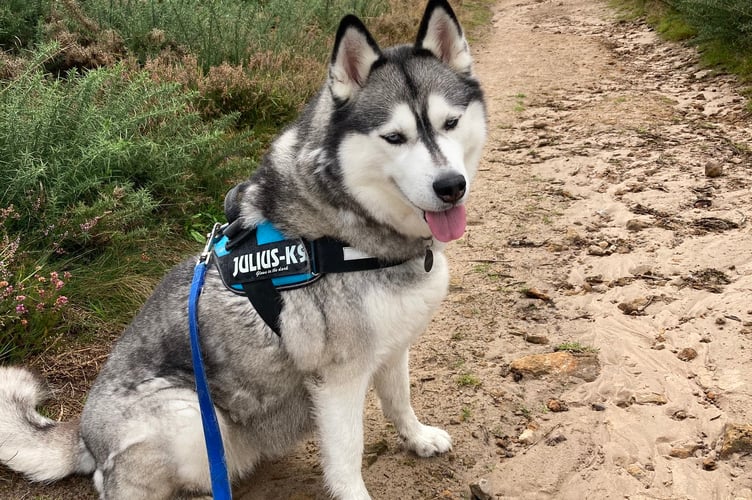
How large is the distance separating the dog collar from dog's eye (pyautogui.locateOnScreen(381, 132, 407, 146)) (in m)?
0.45

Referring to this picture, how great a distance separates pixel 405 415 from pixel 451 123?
1452mm

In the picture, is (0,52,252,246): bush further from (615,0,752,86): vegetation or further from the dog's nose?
(615,0,752,86): vegetation

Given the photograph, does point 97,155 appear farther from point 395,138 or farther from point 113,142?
point 395,138

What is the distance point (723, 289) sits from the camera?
360cm

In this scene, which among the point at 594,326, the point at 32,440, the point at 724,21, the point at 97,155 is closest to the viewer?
the point at 32,440

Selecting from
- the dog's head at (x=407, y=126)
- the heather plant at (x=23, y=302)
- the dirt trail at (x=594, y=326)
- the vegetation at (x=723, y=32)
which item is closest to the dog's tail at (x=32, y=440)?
the dirt trail at (x=594, y=326)

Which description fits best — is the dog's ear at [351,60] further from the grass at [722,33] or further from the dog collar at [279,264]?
the grass at [722,33]

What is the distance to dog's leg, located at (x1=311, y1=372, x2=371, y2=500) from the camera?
241cm

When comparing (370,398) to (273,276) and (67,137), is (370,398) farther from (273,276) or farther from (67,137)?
(67,137)

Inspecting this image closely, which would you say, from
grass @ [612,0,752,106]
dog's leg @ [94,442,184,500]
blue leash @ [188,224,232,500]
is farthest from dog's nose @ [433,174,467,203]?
grass @ [612,0,752,106]

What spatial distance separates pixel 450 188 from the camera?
2.17 meters

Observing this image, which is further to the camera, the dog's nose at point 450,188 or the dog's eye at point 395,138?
the dog's eye at point 395,138

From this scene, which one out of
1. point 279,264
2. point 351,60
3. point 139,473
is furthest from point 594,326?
point 139,473

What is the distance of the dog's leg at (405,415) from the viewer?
287cm
